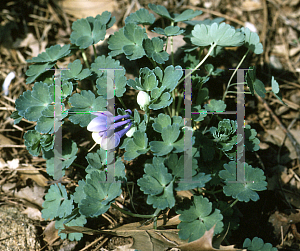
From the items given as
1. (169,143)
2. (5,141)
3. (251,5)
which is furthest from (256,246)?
(251,5)

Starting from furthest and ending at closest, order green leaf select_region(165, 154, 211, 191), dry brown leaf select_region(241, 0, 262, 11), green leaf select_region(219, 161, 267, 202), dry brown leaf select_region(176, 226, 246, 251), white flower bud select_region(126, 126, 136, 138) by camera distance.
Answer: dry brown leaf select_region(241, 0, 262, 11)
white flower bud select_region(126, 126, 136, 138)
green leaf select_region(219, 161, 267, 202)
green leaf select_region(165, 154, 211, 191)
dry brown leaf select_region(176, 226, 246, 251)

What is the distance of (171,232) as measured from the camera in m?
2.01

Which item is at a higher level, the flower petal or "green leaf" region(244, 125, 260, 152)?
the flower petal

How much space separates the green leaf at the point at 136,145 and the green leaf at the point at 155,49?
634mm

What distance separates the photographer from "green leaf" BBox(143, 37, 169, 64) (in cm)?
216

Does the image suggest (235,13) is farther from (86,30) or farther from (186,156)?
(186,156)

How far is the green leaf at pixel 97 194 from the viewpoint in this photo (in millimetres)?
1846

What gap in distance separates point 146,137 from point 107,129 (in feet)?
0.93

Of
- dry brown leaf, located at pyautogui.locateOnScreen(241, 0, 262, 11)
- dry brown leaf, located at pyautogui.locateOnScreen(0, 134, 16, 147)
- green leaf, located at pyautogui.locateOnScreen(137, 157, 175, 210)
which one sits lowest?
dry brown leaf, located at pyautogui.locateOnScreen(0, 134, 16, 147)

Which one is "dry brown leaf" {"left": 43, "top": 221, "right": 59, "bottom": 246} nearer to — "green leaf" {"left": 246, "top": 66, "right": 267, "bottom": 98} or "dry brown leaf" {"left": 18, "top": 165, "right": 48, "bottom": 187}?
"dry brown leaf" {"left": 18, "top": 165, "right": 48, "bottom": 187}

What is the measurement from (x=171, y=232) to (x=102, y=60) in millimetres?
1501

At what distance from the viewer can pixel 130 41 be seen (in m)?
2.34

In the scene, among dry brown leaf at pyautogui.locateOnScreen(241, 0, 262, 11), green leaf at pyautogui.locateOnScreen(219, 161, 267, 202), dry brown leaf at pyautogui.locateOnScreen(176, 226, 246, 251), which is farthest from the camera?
dry brown leaf at pyautogui.locateOnScreen(241, 0, 262, 11)

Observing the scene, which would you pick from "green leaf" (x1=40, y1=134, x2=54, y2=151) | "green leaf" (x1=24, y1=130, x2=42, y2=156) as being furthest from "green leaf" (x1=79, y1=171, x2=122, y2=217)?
"green leaf" (x1=24, y1=130, x2=42, y2=156)
